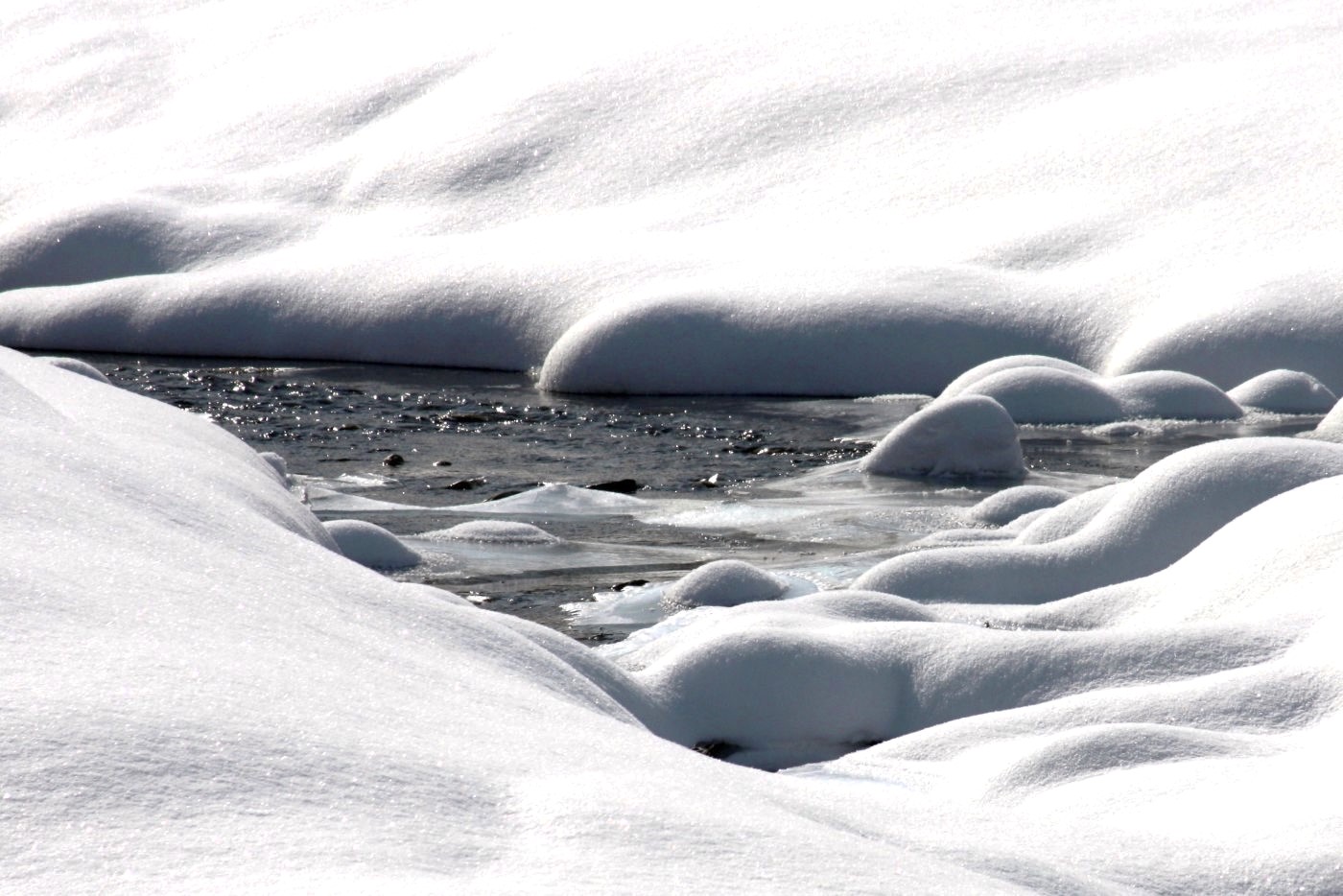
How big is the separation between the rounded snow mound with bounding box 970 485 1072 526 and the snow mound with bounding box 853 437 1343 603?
1.44 metres

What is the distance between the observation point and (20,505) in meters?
3.45

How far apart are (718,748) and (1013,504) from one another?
12.7ft

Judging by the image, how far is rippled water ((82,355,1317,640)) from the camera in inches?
307

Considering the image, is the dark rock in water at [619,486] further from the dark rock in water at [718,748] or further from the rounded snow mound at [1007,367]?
the dark rock in water at [718,748]

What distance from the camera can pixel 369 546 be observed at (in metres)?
7.47

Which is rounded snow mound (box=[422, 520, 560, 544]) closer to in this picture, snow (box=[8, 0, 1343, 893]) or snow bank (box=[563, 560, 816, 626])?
snow (box=[8, 0, 1343, 893])

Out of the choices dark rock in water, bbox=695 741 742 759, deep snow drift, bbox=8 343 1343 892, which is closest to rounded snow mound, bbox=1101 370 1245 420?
deep snow drift, bbox=8 343 1343 892

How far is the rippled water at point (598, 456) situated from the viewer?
7809 mm

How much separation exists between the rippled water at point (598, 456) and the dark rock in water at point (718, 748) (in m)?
1.62

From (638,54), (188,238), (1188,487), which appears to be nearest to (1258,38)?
(638,54)

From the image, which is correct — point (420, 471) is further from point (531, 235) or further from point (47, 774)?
point (47, 774)

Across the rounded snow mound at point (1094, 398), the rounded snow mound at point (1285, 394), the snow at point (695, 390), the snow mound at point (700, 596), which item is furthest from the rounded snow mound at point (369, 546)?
the rounded snow mound at point (1285, 394)

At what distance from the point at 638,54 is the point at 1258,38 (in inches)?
267

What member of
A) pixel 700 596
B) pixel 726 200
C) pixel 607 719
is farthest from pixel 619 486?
pixel 726 200
